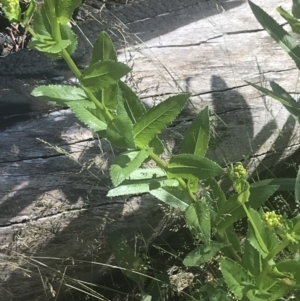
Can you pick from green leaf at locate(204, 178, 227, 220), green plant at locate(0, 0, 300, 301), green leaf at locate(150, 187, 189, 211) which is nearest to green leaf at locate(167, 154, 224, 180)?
green plant at locate(0, 0, 300, 301)

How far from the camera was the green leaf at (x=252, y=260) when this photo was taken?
55.5 inches

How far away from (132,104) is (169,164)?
0.19m

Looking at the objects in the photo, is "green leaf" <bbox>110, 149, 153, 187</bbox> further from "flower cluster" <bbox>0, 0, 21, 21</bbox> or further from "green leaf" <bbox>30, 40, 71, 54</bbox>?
"flower cluster" <bbox>0, 0, 21, 21</bbox>

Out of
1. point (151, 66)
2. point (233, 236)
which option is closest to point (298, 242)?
point (233, 236)

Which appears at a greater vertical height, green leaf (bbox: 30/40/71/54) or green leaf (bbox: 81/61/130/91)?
green leaf (bbox: 30/40/71/54)

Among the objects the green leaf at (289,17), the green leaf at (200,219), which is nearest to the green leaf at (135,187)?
the green leaf at (200,219)

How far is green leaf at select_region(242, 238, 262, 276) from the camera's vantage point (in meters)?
1.41

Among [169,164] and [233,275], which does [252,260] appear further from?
[169,164]

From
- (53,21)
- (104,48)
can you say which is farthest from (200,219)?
(53,21)

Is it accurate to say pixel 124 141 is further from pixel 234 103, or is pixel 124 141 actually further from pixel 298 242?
pixel 234 103

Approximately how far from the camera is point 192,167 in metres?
1.36

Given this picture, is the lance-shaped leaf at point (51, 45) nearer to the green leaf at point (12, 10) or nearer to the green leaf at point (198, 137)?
the green leaf at point (12, 10)

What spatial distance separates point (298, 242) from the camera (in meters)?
1.31

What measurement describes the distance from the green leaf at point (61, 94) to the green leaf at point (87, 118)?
5 centimetres
